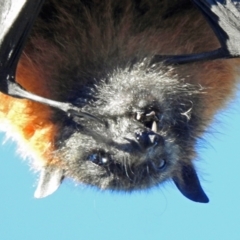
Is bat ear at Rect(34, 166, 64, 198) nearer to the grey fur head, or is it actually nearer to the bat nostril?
the grey fur head

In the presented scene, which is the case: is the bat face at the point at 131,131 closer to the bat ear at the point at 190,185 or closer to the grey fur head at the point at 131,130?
the grey fur head at the point at 131,130

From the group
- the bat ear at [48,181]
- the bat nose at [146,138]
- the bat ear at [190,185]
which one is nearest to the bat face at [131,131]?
the bat nose at [146,138]

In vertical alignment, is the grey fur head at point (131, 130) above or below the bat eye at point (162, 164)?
above

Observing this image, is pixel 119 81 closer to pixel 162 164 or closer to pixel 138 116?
pixel 138 116

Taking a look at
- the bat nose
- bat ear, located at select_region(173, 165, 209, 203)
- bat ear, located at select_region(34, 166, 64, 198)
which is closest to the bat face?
the bat nose

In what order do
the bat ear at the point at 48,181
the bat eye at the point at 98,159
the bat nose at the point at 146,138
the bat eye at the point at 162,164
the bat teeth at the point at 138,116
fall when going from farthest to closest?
the bat ear at the point at 48,181
the bat eye at the point at 162,164
the bat eye at the point at 98,159
the bat teeth at the point at 138,116
the bat nose at the point at 146,138

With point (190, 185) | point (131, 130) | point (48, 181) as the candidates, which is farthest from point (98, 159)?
point (190, 185)
